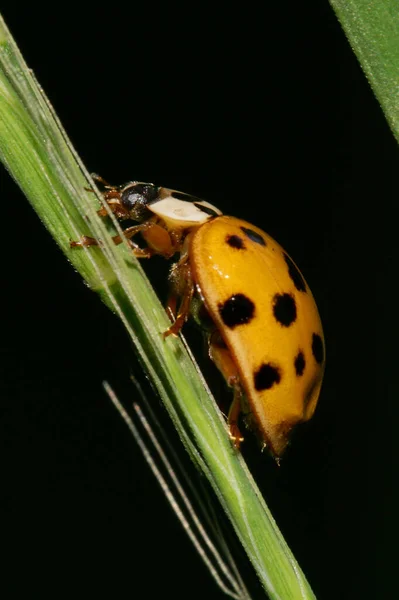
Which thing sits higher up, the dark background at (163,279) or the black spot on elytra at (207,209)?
the black spot on elytra at (207,209)

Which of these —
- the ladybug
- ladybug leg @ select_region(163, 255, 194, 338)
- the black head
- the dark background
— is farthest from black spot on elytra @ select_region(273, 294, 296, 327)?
the dark background

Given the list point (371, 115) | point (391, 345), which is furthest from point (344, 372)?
point (371, 115)

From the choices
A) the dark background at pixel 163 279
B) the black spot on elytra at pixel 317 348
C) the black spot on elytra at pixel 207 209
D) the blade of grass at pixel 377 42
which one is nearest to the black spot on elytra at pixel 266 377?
the black spot on elytra at pixel 317 348

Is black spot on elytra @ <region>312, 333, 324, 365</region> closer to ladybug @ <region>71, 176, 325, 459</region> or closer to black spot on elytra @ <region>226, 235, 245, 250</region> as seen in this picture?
ladybug @ <region>71, 176, 325, 459</region>

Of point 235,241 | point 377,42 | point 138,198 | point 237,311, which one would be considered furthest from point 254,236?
point 377,42

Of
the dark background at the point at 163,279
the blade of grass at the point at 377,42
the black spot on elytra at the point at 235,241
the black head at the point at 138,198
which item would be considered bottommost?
the dark background at the point at 163,279

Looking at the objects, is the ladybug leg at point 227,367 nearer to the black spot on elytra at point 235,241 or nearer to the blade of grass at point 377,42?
the black spot on elytra at point 235,241

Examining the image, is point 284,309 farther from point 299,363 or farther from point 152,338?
point 152,338

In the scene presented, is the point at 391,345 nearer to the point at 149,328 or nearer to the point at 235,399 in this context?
the point at 235,399
